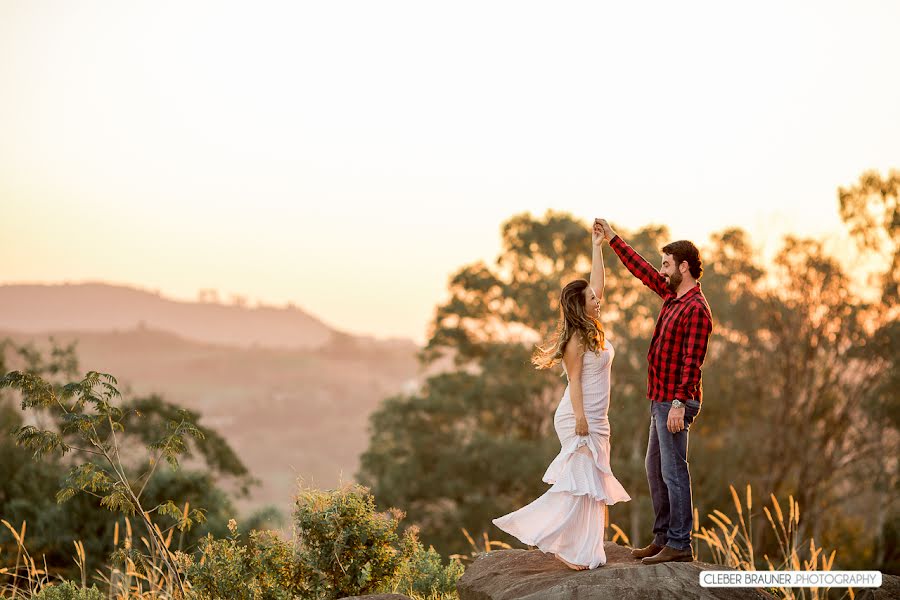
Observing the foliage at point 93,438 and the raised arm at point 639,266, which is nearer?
the foliage at point 93,438

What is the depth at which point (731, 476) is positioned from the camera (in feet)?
90.3

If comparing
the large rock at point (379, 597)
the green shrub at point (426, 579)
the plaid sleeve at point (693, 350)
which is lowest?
the green shrub at point (426, 579)

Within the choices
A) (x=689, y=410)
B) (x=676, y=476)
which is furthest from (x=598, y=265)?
(x=676, y=476)

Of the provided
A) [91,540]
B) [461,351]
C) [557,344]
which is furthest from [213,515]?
[557,344]

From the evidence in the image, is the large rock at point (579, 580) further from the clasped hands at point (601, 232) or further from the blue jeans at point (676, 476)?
the clasped hands at point (601, 232)

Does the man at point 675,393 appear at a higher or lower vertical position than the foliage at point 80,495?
higher

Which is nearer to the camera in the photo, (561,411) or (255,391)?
(561,411)

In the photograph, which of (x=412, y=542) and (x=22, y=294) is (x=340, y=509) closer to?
(x=412, y=542)

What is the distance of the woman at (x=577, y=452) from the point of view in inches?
259

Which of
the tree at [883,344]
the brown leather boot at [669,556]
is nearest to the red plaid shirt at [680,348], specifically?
the brown leather boot at [669,556]

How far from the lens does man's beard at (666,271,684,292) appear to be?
6.81 m

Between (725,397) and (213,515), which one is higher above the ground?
(725,397)

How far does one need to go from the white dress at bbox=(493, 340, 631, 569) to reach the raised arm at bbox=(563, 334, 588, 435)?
2.6 inches

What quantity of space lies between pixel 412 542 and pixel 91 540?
14.2m
